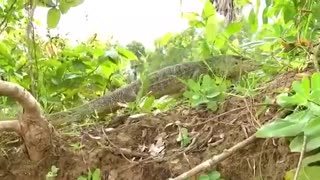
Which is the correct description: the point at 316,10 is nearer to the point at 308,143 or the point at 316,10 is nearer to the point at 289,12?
the point at 289,12

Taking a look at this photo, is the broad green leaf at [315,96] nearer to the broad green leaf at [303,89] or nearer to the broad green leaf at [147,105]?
the broad green leaf at [303,89]

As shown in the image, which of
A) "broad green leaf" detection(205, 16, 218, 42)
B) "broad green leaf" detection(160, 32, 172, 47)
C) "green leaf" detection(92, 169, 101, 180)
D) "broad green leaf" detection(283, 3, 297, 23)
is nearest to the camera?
"green leaf" detection(92, 169, 101, 180)

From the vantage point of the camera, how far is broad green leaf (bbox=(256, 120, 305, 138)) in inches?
29.5

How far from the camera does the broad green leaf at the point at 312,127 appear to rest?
71 cm

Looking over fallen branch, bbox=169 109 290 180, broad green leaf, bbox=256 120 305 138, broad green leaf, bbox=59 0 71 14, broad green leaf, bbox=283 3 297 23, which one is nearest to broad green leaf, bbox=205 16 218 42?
broad green leaf, bbox=283 3 297 23

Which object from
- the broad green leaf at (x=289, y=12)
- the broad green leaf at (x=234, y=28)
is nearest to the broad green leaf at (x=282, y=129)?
the broad green leaf at (x=289, y=12)

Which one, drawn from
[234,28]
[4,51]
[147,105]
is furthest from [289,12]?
[4,51]

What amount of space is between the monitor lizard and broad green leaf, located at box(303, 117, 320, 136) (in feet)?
1.95

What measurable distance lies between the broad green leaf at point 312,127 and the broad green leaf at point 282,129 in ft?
0.07

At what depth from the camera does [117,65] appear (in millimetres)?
1672

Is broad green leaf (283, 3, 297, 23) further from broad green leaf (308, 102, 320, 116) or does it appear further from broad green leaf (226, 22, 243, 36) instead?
broad green leaf (308, 102, 320, 116)

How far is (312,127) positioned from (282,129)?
6 cm

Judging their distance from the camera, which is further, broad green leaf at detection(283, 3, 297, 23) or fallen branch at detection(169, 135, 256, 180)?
broad green leaf at detection(283, 3, 297, 23)

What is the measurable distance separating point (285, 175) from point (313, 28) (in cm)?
45
